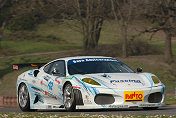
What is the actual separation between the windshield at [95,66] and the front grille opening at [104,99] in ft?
3.66

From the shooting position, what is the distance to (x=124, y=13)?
3981cm

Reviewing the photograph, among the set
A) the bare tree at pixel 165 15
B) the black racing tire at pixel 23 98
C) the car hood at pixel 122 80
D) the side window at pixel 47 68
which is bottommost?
the black racing tire at pixel 23 98

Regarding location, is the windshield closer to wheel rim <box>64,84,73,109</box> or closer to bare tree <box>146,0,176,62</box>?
wheel rim <box>64,84,73,109</box>

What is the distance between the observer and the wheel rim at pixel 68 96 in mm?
10607

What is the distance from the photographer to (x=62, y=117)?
884 centimetres

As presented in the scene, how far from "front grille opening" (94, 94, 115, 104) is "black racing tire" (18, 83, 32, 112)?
285 centimetres

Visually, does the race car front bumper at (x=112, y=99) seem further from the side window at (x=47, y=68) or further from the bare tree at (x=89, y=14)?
the bare tree at (x=89, y=14)

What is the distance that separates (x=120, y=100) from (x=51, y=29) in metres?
63.9

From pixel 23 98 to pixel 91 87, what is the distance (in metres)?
3.17

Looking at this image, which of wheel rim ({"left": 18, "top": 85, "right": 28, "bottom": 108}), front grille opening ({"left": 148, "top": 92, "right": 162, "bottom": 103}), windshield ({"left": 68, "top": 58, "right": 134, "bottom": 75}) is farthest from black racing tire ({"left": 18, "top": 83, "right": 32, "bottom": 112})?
front grille opening ({"left": 148, "top": 92, "right": 162, "bottom": 103})

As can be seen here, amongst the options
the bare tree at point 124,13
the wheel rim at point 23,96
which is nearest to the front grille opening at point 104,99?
the wheel rim at point 23,96

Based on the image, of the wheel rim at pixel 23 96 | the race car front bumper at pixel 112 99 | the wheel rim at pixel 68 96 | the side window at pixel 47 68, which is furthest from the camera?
the wheel rim at pixel 23 96

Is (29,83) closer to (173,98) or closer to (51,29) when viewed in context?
(173,98)

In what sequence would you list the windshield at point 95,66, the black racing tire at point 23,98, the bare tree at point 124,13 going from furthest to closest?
the bare tree at point 124,13, the black racing tire at point 23,98, the windshield at point 95,66
